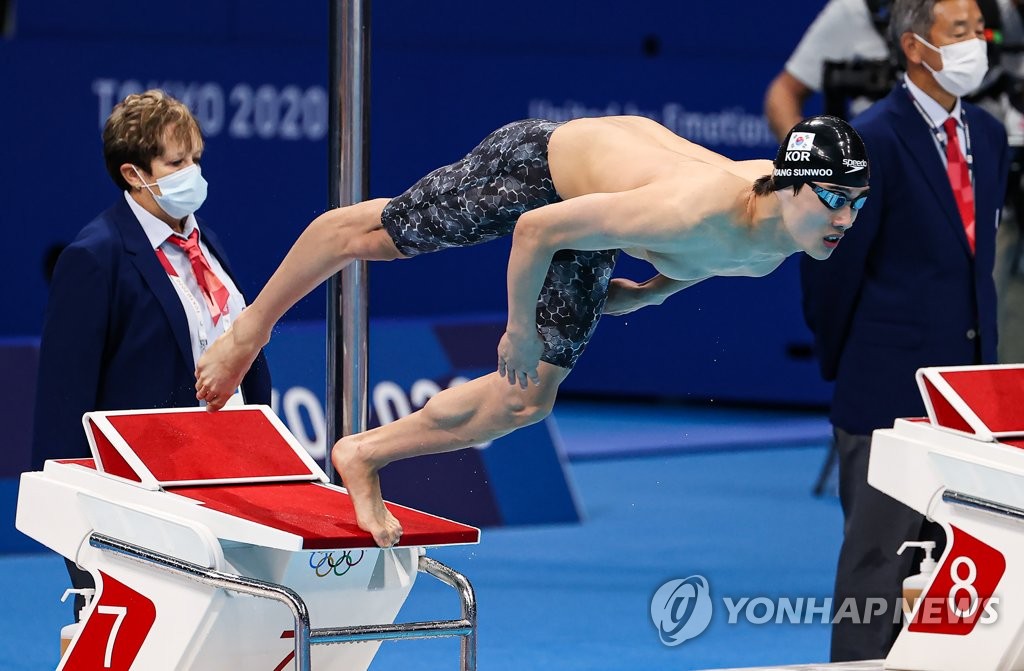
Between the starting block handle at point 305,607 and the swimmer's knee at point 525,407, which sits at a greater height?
the swimmer's knee at point 525,407

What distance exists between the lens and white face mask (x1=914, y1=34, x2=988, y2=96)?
5.46m

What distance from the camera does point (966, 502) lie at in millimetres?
5008

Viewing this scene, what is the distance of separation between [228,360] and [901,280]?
2148 millimetres

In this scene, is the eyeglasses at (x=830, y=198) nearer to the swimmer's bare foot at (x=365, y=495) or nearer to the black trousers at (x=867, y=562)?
the swimmer's bare foot at (x=365, y=495)

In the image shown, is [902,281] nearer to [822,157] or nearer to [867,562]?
[867,562]

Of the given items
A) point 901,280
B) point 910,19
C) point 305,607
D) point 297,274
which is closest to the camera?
A: point 305,607

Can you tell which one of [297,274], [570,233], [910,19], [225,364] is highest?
[910,19]

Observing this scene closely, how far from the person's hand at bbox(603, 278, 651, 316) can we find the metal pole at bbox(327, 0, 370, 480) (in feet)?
2.87

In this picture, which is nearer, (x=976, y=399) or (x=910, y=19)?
(x=976, y=399)

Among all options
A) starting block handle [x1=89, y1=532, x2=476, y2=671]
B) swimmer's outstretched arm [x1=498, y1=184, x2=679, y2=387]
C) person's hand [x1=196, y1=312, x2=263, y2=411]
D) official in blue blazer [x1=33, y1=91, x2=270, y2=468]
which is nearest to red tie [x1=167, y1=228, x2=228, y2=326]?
official in blue blazer [x1=33, y1=91, x2=270, y2=468]

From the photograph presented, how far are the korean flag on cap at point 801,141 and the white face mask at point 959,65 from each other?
159 cm

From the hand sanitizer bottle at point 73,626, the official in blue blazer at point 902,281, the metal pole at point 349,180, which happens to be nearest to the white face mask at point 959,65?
the official in blue blazer at point 902,281

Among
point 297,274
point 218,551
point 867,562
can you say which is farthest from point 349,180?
point 867,562

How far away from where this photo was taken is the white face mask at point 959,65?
5465mm
